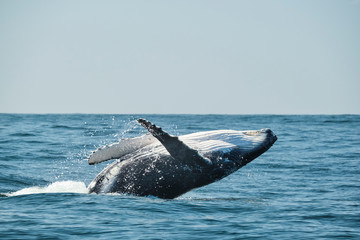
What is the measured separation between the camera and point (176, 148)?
757cm

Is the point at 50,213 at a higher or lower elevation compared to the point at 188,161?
lower

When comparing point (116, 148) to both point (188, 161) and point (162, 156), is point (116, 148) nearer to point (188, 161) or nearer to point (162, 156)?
point (162, 156)

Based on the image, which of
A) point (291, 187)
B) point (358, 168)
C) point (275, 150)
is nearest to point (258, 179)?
point (291, 187)

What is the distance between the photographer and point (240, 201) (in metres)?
9.61

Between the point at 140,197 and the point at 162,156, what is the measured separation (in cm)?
77

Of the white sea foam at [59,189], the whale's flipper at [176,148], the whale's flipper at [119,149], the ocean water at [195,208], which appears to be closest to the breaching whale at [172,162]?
the whale's flipper at [119,149]

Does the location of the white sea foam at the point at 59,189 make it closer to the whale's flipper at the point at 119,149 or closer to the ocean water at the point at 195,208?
the ocean water at the point at 195,208

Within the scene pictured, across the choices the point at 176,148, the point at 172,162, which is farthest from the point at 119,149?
the point at 176,148

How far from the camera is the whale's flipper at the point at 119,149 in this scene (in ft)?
28.5

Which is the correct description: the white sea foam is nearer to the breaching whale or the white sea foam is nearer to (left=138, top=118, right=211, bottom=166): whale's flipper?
the breaching whale

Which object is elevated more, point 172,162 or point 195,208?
point 172,162

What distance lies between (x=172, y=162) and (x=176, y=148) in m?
0.83

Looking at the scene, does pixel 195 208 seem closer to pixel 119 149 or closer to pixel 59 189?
pixel 119 149

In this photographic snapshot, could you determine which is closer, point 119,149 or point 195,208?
point 195,208
